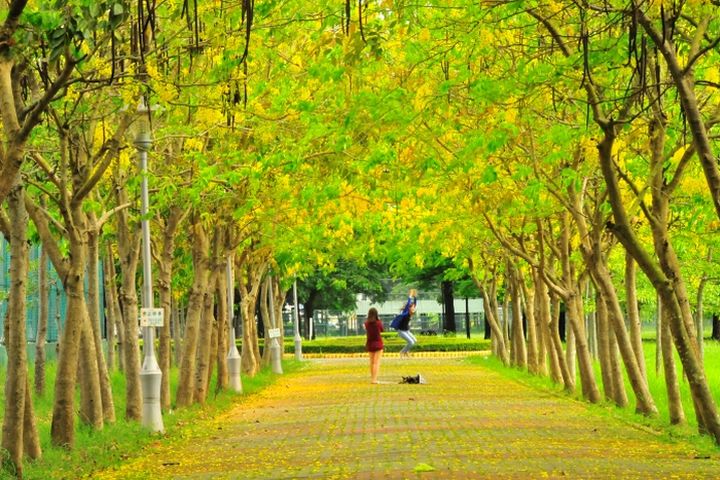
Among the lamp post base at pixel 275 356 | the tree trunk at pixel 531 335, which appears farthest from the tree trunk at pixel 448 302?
the tree trunk at pixel 531 335

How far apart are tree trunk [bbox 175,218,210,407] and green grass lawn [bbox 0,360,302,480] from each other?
42 cm

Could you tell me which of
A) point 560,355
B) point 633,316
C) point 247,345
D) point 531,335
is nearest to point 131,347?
point 633,316

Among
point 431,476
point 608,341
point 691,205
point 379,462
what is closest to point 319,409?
point 608,341

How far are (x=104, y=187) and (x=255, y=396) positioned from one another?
6558 mm

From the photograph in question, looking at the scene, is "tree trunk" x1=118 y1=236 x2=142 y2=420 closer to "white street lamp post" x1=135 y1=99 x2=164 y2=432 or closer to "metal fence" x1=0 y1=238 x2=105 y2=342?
"white street lamp post" x1=135 y1=99 x2=164 y2=432

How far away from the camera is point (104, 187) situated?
87.2 feet

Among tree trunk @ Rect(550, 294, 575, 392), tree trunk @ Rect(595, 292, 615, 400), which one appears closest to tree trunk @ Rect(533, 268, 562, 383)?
tree trunk @ Rect(550, 294, 575, 392)

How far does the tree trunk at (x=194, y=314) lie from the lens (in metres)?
25.4

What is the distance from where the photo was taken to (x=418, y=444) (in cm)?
1684

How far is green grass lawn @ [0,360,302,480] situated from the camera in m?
14.7

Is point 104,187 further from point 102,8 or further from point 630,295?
point 102,8

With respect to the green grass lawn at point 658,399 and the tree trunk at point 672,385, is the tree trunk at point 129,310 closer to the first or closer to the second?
the green grass lawn at point 658,399

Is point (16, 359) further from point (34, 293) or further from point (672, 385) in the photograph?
point (34, 293)

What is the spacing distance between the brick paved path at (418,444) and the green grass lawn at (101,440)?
362 mm
